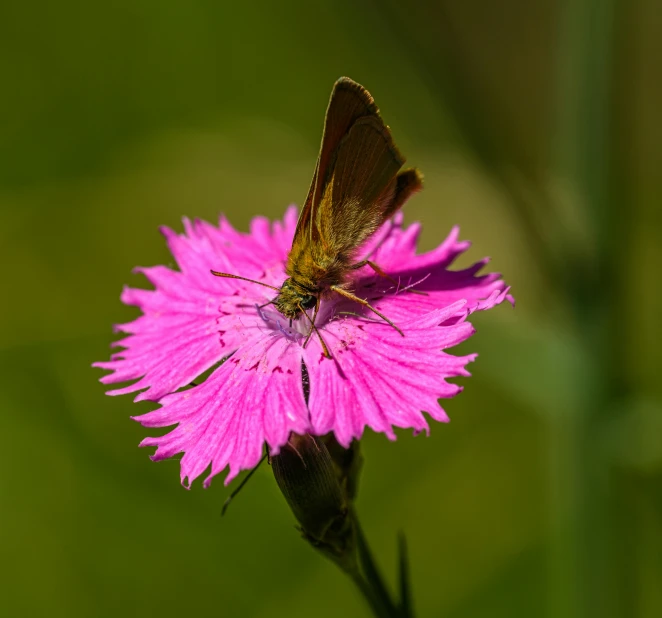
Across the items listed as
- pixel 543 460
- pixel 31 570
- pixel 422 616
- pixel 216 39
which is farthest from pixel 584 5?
pixel 216 39

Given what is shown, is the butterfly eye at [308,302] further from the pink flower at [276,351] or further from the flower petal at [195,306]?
the flower petal at [195,306]

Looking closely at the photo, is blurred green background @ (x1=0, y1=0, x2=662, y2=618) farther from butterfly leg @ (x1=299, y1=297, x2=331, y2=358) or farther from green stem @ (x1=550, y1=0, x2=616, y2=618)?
butterfly leg @ (x1=299, y1=297, x2=331, y2=358)

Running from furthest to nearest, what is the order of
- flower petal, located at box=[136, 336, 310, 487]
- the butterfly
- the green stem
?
the green stem, the butterfly, flower petal, located at box=[136, 336, 310, 487]

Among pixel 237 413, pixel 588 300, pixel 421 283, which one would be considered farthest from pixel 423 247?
pixel 237 413

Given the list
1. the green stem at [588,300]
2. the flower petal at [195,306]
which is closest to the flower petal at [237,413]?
the flower petal at [195,306]

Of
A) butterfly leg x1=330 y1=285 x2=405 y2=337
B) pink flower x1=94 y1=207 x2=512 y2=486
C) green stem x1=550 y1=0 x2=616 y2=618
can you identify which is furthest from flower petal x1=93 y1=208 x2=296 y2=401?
green stem x1=550 y1=0 x2=616 y2=618
